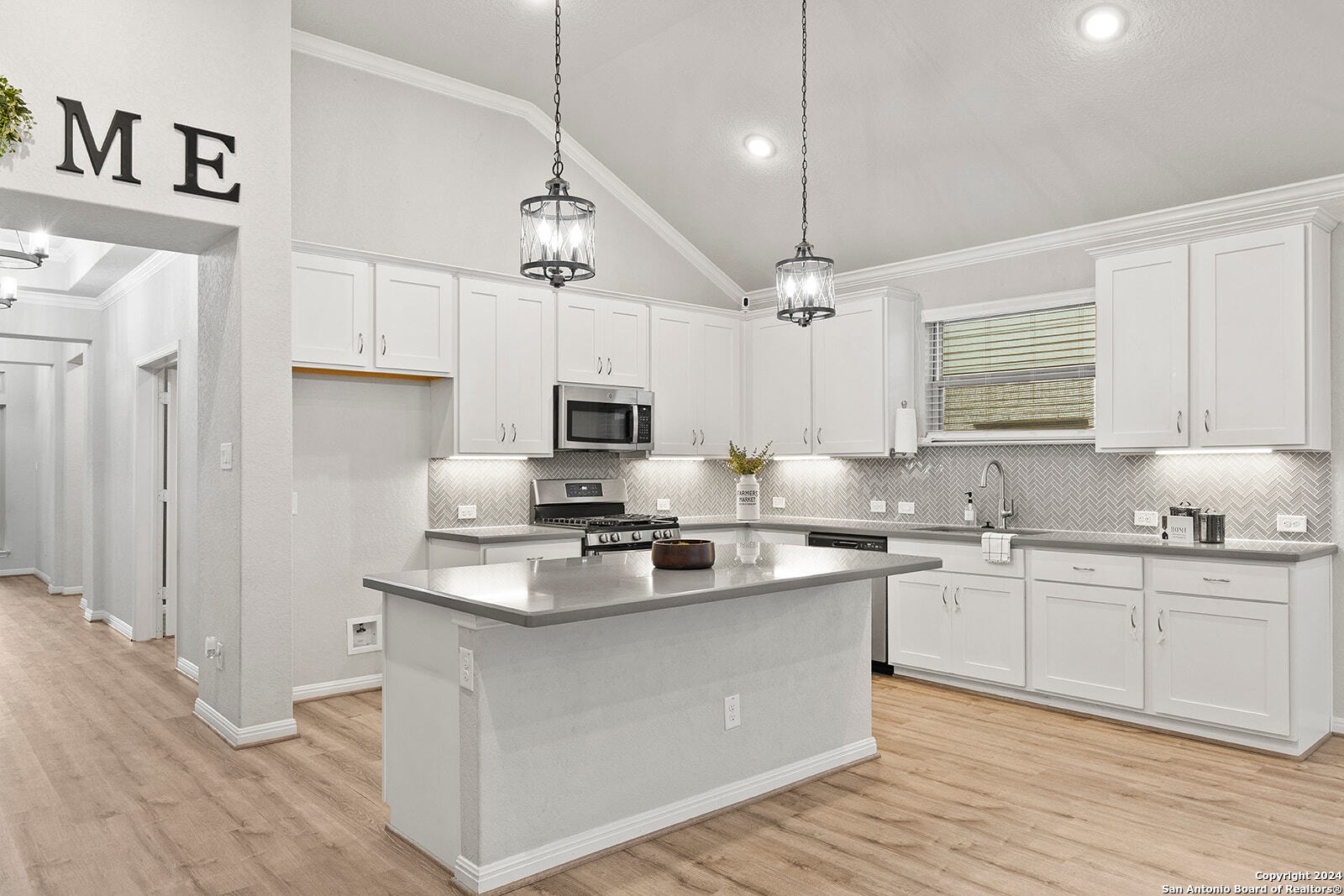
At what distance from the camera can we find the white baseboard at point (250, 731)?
162 inches

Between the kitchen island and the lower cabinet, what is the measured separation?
1.54 m

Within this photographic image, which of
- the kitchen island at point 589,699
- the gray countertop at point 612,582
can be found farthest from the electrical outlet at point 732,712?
the gray countertop at point 612,582

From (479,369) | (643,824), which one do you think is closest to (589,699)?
(643,824)

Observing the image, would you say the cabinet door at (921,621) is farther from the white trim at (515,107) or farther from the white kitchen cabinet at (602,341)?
the white trim at (515,107)

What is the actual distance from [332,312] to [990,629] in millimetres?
3994

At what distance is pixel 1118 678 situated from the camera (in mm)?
4449

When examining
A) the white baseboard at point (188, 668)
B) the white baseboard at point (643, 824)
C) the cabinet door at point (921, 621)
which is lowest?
the white baseboard at point (188, 668)

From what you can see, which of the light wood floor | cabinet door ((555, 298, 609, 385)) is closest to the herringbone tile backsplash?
cabinet door ((555, 298, 609, 385))

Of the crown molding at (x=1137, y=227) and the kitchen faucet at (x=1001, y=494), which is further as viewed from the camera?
the kitchen faucet at (x=1001, y=494)

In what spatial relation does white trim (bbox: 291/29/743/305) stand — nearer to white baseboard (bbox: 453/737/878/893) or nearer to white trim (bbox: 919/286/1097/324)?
white trim (bbox: 919/286/1097/324)

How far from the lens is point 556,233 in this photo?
269cm

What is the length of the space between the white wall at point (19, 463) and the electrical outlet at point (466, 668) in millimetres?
10343

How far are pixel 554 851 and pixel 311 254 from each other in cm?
334

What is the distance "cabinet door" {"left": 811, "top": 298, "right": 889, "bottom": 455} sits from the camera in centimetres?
580
